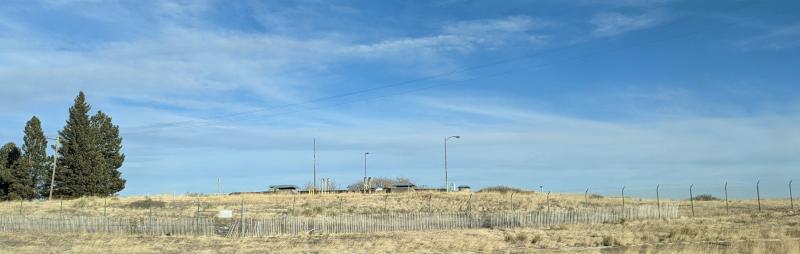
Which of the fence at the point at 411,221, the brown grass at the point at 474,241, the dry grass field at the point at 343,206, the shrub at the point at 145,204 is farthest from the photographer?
the shrub at the point at 145,204

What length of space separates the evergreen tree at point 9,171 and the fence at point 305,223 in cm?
4296

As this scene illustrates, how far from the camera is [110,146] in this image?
81250 millimetres

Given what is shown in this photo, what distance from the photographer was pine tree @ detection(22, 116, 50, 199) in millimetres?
77688

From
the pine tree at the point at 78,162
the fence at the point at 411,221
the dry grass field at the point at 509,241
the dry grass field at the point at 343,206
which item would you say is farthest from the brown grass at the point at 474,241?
the pine tree at the point at 78,162

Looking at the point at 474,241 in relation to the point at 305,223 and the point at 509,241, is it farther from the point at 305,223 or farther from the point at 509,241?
the point at 305,223

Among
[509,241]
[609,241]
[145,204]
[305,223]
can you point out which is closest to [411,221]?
[305,223]

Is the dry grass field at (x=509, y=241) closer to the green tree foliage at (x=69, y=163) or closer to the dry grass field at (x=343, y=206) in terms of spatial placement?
the dry grass field at (x=343, y=206)

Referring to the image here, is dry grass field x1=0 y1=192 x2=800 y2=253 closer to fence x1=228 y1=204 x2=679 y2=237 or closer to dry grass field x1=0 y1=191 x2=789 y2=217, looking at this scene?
fence x1=228 y1=204 x2=679 y2=237

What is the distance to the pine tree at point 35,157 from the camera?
77.7 metres

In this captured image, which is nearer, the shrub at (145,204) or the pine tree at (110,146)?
the shrub at (145,204)

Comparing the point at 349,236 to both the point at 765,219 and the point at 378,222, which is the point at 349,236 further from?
the point at 765,219

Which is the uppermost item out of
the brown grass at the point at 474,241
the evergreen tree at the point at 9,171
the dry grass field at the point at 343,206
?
the evergreen tree at the point at 9,171

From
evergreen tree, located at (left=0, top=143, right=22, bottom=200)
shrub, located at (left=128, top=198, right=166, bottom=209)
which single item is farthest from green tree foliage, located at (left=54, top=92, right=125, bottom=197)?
shrub, located at (left=128, top=198, right=166, bottom=209)

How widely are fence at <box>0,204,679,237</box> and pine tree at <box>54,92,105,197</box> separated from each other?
128 ft
